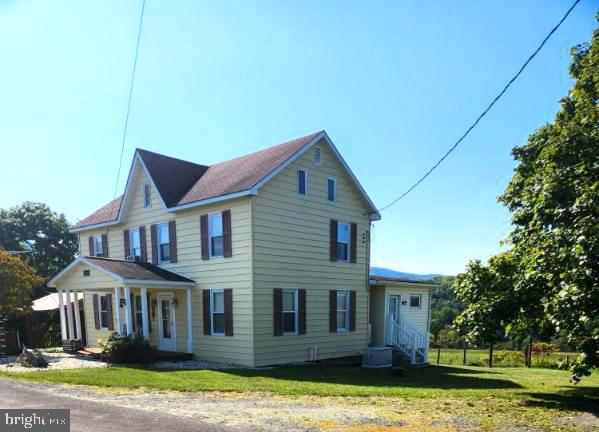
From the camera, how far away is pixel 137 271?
57.7 ft

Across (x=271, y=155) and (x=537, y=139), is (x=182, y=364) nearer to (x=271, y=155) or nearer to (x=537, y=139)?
(x=271, y=155)

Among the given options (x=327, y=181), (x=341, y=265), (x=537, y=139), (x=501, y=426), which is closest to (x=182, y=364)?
(x=341, y=265)

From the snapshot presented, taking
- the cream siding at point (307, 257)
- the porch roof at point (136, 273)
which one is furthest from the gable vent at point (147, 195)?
the cream siding at point (307, 257)

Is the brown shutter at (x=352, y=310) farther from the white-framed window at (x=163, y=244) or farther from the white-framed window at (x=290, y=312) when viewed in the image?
the white-framed window at (x=163, y=244)

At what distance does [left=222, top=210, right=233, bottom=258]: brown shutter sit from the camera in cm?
1667

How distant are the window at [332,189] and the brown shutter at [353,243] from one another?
1.68 metres

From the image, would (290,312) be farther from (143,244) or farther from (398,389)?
(143,244)

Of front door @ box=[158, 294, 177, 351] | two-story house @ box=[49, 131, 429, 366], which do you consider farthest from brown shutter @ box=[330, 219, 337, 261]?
front door @ box=[158, 294, 177, 351]

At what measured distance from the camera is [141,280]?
1655 cm

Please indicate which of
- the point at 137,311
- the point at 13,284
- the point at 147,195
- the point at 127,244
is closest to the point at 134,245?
the point at 127,244

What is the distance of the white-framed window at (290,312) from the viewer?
17094mm

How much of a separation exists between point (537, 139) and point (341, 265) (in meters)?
8.76

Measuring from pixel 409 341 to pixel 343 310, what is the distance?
12.1 ft

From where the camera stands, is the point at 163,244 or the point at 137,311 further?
the point at 137,311
